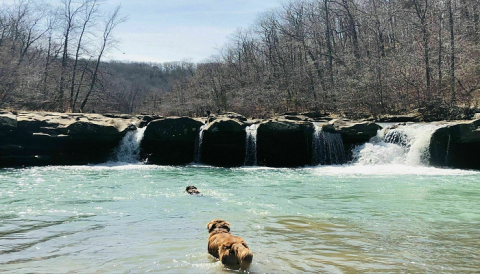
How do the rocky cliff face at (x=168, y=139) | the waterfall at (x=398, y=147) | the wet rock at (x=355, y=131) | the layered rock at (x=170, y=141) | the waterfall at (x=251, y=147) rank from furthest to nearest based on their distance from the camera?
the layered rock at (x=170, y=141)
the waterfall at (x=251, y=147)
the rocky cliff face at (x=168, y=139)
the wet rock at (x=355, y=131)
the waterfall at (x=398, y=147)

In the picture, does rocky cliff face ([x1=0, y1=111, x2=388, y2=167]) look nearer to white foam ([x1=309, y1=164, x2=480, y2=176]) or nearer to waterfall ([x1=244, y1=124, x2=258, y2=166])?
waterfall ([x1=244, y1=124, x2=258, y2=166])

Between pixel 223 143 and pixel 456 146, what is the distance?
9634 mm

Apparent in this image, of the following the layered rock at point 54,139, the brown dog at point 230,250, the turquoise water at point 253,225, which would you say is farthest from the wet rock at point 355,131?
the brown dog at point 230,250

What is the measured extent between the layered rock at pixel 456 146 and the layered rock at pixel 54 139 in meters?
13.6

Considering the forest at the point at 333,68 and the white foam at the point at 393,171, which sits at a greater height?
the forest at the point at 333,68

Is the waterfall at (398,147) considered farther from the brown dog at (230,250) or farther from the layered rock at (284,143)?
the brown dog at (230,250)

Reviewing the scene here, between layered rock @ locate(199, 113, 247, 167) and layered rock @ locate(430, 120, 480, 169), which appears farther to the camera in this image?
layered rock @ locate(199, 113, 247, 167)

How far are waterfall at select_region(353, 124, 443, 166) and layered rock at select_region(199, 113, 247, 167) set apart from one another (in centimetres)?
522

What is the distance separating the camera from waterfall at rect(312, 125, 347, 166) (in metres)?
16.0

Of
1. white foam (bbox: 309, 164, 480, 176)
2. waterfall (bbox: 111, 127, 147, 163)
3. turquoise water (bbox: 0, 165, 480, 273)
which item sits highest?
waterfall (bbox: 111, 127, 147, 163)

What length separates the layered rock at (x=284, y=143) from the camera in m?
16.0

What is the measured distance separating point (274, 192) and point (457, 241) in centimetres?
489

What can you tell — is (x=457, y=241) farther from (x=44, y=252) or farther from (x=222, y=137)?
(x=222, y=137)

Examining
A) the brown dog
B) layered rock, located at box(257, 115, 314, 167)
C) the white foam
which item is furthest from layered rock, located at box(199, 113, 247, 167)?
the brown dog
